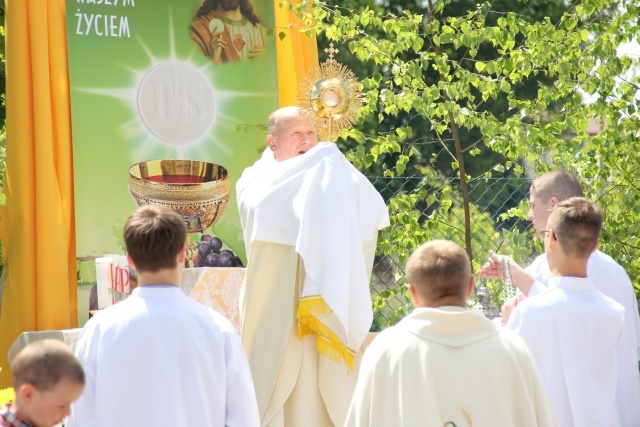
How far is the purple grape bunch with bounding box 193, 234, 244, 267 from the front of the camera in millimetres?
6980

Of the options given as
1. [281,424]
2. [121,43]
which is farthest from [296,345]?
[121,43]

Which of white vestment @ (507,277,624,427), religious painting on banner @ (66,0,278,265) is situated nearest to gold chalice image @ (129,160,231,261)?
religious painting on banner @ (66,0,278,265)

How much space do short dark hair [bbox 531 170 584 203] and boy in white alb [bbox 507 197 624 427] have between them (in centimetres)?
93

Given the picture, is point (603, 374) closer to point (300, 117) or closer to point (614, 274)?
point (614, 274)

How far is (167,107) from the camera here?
22.9 ft

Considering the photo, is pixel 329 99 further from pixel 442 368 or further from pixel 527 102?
pixel 442 368

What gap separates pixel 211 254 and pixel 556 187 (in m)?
2.61

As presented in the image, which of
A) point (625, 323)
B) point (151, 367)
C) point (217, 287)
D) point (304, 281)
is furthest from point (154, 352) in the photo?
point (217, 287)

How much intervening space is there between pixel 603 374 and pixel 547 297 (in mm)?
396

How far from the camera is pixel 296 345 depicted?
5164 millimetres

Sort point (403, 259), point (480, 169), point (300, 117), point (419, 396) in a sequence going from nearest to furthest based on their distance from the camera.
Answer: point (419, 396)
point (300, 117)
point (403, 259)
point (480, 169)

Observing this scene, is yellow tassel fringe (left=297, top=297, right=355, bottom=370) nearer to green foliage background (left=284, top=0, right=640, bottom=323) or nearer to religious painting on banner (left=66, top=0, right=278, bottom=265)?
religious painting on banner (left=66, top=0, right=278, bottom=265)

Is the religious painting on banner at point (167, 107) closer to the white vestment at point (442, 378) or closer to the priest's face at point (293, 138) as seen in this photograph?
the priest's face at point (293, 138)

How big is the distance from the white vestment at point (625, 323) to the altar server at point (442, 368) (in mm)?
1116
